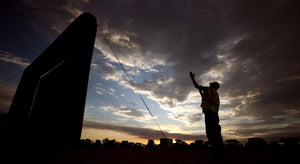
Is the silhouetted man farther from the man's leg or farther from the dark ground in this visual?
the dark ground

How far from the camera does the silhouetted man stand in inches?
115

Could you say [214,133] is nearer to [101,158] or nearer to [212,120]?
[212,120]

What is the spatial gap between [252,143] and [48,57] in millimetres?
32630

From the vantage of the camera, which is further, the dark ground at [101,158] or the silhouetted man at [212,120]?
the silhouetted man at [212,120]

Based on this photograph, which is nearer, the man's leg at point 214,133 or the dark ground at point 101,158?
the dark ground at point 101,158

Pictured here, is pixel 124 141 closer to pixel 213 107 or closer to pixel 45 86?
pixel 45 86

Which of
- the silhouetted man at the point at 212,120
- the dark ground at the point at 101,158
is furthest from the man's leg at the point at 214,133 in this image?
the dark ground at the point at 101,158

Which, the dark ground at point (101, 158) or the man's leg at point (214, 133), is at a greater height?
the man's leg at point (214, 133)

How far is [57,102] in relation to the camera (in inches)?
222

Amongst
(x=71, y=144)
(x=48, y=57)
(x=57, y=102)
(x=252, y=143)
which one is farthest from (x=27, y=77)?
(x=252, y=143)

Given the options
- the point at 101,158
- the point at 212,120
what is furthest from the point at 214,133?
the point at 101,158

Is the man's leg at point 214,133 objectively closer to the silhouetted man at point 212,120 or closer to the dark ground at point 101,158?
the silhouetted man at point 212,120

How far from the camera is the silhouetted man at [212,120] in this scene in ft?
9.61

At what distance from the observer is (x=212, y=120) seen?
10.0 feet
